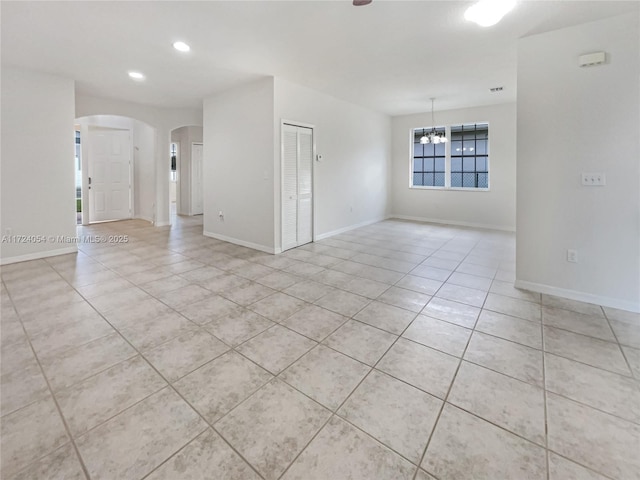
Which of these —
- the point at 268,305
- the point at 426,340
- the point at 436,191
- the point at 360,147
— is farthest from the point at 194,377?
the point at 436,191

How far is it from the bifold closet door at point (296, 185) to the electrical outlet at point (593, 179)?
3.80 meters

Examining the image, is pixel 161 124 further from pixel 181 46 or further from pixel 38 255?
pixel 181 46

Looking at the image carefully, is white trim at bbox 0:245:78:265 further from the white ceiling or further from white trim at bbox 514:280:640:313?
white trim at bbox 514:280:640:313

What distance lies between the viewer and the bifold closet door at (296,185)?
5094 millimetres

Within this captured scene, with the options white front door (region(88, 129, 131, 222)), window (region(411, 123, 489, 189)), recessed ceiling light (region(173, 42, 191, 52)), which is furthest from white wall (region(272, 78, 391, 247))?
white front door (region(88, 129, 131, 222))

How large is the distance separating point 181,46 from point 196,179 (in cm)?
628

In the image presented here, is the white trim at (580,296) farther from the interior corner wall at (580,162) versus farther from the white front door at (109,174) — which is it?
the white front door at (109,174)

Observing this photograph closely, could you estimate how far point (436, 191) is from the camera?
8.02 m

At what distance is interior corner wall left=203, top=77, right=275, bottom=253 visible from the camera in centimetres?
493

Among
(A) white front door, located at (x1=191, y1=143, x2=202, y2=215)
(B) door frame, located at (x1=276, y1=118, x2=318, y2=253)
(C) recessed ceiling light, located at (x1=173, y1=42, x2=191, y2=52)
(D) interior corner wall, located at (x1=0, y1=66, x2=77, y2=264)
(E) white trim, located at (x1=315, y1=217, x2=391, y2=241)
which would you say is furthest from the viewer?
(A) white front door, located at (x1=191, y1=143, x2=202, y2=215)

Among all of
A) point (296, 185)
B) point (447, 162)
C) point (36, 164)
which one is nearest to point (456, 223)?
point (447, 162)

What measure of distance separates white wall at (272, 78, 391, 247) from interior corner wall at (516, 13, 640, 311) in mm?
3178

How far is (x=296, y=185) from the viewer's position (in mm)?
5328

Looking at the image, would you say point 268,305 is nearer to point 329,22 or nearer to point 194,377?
point 194,377
